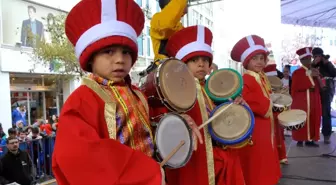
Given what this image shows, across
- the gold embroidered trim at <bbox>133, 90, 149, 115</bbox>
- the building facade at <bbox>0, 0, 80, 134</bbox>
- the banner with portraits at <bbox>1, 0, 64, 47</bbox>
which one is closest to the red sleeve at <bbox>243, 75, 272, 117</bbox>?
the gold embroidered trim at <bbox>133, 90, 149, 115</bbox>

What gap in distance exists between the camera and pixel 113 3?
1.49 meters

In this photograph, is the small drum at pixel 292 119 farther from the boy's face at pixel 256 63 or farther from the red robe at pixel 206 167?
the red robe at pixel 206 167

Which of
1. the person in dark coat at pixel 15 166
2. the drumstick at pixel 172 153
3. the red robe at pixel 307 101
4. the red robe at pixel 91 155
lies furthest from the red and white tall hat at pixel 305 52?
the red robe at pixel 91 155

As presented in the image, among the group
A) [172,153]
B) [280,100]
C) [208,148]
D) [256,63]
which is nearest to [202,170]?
[208,148]

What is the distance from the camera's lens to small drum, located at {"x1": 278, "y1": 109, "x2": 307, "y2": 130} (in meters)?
3.57

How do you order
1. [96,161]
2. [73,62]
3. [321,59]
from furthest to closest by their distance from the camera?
[73,62]
[321,59]
[96,161]

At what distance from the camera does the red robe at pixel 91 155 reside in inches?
46.6

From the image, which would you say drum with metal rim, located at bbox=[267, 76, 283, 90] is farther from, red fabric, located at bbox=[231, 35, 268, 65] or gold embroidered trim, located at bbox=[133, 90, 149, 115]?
gold embroidered trim, located at bbox=[133, 90, 149, 115]

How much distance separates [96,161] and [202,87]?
1.47m

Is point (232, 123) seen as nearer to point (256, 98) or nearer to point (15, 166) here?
point (256, 98)

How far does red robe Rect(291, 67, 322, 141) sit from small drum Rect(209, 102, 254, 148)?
4034 millimetres

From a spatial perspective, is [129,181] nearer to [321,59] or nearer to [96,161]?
[96,161]

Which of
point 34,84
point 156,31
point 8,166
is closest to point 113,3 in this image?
point 156,31

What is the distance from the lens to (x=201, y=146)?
2.26 metres
